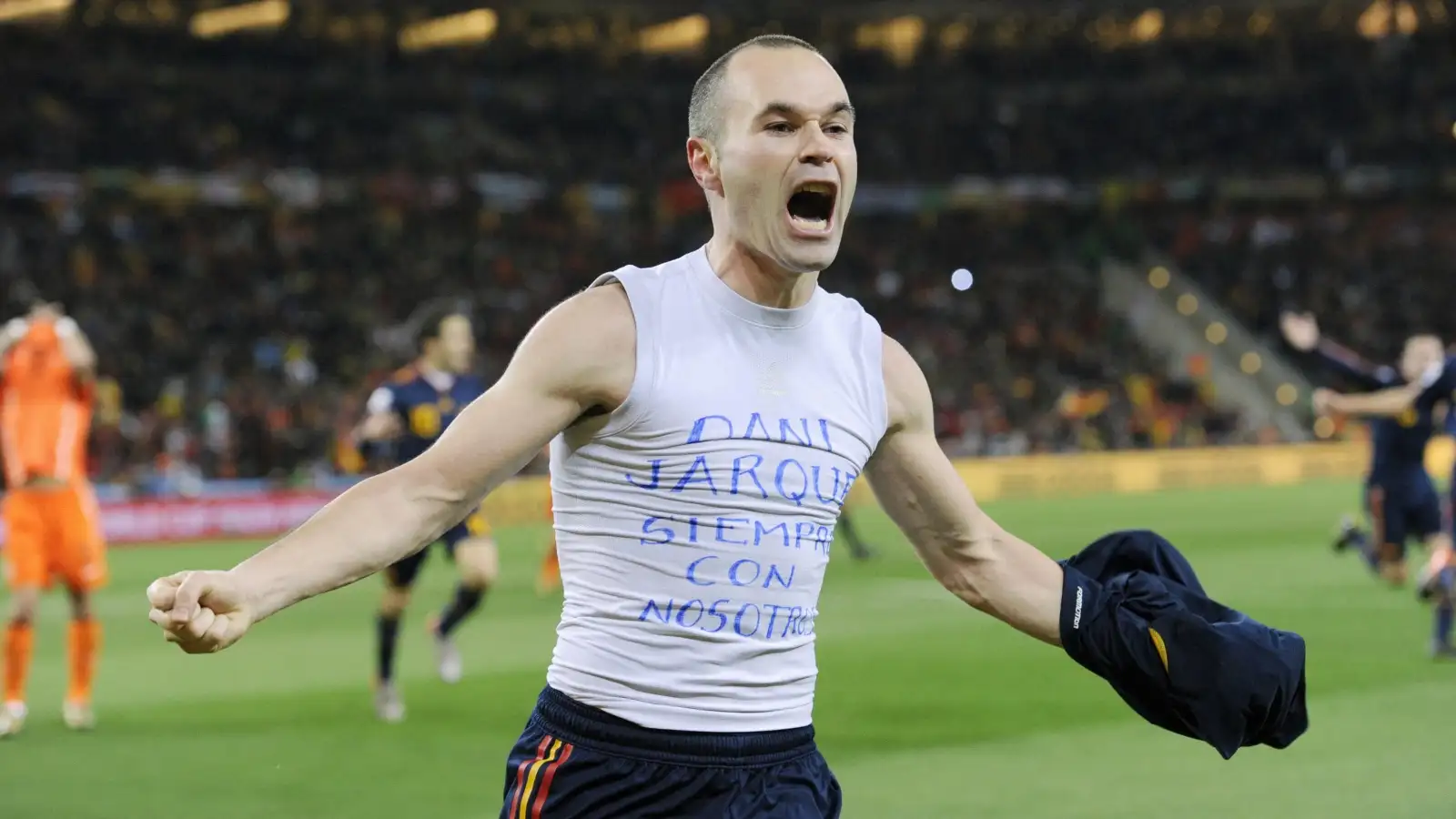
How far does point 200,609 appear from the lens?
9.73ft

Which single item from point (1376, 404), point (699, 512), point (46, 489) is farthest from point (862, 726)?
point (699, 512)

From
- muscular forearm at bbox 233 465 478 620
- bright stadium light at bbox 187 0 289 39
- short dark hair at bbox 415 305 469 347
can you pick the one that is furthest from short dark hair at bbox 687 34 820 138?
bright stadium light at bbox 187 0 289 39

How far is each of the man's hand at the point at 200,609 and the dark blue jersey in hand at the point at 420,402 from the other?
905 centimetres

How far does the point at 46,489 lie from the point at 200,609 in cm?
852

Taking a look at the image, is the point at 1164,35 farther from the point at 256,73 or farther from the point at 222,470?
the point at 222,470

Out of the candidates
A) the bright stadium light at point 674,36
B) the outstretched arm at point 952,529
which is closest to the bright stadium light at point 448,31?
the bright stadium light at point 674,36

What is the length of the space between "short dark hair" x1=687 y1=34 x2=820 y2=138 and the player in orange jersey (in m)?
8.06

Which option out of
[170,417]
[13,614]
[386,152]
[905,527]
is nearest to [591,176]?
[386,152]

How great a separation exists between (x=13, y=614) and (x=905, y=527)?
8037 mm

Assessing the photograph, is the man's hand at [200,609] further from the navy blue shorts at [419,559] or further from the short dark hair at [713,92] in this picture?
the navy blue shorts at [419,559]

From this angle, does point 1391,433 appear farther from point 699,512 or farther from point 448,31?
point 448,31

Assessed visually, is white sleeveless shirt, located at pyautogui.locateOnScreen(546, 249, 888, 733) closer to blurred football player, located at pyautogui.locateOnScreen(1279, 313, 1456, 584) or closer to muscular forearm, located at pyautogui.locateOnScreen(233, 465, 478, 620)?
muscular forearm, located at pyautogui.locateOnScreen(233, 465, 478, 620)

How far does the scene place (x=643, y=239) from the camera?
140 ft

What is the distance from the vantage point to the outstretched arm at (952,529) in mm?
3893
